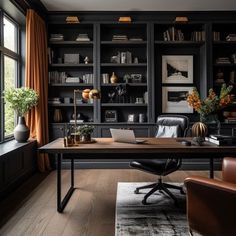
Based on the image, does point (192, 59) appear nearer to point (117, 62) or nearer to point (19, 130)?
point (117, 62)

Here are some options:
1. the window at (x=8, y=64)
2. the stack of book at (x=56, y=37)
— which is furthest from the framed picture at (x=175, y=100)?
the window at (x=8, y=64)

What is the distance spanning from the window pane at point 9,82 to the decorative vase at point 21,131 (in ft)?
0.92

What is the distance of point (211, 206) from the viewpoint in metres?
1.66

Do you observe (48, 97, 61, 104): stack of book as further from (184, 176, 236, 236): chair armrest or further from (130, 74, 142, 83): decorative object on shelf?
(184, 176, 236, 236): chair armrest

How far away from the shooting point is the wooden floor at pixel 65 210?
A: 2420 mm

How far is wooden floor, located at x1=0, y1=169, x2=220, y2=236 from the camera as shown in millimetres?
2420

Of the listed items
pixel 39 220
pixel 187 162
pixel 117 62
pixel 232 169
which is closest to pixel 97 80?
pixel 117 62

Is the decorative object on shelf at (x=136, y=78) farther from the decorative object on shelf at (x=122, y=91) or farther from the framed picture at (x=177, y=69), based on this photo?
the framed picture at (x=177, y=69)

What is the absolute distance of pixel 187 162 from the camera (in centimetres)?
494

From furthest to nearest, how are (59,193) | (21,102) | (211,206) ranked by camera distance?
(21,102) < (59,193) < (211,206)

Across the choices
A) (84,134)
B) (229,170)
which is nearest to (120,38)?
(84,134)

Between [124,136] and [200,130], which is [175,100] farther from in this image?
[124,136]

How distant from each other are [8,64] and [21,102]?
82 centimetres

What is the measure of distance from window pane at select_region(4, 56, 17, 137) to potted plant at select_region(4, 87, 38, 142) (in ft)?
1.04
